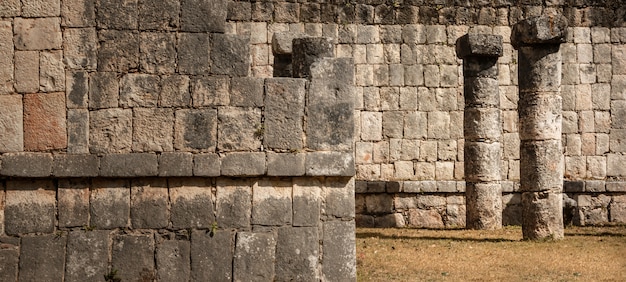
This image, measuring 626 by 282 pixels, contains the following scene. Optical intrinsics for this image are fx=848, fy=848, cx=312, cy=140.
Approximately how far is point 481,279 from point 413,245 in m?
3.06

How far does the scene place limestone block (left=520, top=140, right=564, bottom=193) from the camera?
517 inches

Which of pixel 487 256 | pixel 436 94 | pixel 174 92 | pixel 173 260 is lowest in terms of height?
pixel 487 256

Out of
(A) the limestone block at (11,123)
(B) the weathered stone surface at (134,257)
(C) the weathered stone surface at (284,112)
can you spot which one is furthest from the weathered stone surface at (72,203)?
(C) the weathered stone surface at (284,112)

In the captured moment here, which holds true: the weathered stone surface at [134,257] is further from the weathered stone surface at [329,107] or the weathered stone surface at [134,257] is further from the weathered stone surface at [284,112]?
the weathered stone surface at [329,107]

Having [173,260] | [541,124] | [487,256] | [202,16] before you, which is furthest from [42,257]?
[541,124]

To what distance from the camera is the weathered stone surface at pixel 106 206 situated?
8.09m

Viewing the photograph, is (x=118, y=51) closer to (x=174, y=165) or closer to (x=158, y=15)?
(x=158, y=15)

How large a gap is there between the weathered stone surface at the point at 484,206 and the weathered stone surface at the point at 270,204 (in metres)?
7.44

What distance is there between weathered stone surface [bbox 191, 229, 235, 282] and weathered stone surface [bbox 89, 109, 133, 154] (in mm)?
1095

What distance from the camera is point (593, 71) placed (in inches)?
685

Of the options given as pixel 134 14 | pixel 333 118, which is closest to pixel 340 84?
pixel 333 118

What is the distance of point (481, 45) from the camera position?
48.6 feet

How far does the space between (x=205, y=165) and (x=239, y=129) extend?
484mm

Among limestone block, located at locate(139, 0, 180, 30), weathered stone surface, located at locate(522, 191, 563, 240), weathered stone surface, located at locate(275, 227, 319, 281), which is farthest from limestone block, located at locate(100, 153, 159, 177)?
weathered stone surface, located at locate(522, 191, 563, 240)
